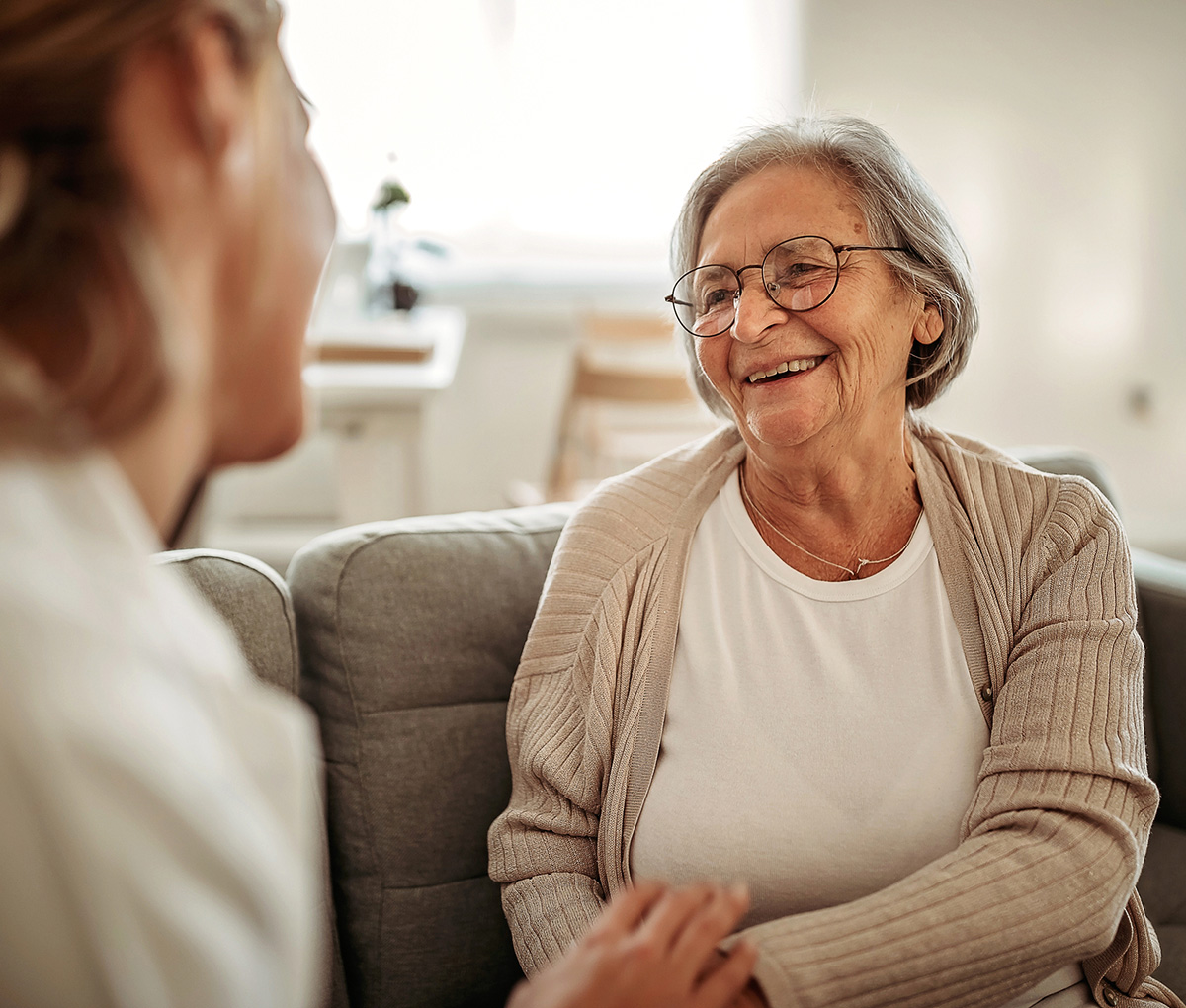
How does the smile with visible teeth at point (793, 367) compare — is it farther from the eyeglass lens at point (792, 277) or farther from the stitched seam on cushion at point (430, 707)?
the stitched seam on cushion at point (430, 707)

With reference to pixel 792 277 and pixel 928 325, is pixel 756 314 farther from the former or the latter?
pixel 928 325

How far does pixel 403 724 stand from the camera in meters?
1.25

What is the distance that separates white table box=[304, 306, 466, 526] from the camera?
2.64 metres

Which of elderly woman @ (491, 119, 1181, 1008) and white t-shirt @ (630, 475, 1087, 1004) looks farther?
white t-shirt @ (630, 475, 1087, 1004)

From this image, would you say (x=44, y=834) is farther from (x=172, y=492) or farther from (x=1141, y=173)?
(x=1141, y=173)

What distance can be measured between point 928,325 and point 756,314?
0.26m

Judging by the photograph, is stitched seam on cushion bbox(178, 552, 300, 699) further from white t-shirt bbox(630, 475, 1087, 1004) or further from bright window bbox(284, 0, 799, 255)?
bright window bbox(284, 0, 799, 255)

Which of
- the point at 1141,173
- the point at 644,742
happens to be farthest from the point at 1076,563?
Result: the point at 1141,173

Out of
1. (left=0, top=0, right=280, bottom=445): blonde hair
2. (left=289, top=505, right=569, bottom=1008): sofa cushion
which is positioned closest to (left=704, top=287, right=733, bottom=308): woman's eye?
(left=289, top=505, right=569, bottom=1008): sofa cushion

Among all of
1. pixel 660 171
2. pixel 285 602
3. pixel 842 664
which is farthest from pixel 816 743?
pixel 660 171

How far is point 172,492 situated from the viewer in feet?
1.90

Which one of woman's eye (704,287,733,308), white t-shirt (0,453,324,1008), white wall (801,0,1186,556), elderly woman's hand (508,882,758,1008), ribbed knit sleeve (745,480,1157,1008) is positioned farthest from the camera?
white wall (801,0,1186,556)

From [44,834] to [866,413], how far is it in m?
1.06

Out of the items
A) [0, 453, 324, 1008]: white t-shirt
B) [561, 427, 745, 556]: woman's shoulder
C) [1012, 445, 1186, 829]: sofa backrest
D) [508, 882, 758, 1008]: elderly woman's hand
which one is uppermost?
[0, 453, 324, 1008]: white t-shirt
